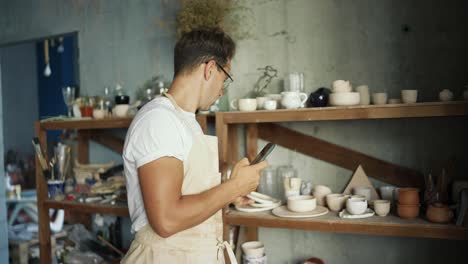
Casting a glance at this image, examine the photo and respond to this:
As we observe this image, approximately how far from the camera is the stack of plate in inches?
95.0

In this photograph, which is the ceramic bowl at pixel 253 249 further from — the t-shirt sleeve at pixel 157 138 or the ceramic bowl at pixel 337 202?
the t-shirt sleeve at pixel 157 138

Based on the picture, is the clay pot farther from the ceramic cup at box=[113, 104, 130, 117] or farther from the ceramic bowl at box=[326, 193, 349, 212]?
the ceramic cup at box=[113, 104, 130, 117]

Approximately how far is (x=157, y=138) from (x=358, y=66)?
1578 mm

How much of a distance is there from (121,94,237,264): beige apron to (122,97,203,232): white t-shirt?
0.22 feet

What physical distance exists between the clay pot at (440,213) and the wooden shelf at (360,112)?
0.43 metres

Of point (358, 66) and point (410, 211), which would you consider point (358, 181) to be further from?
point (358, 66)

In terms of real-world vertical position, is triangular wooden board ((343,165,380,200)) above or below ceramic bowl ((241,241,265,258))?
above

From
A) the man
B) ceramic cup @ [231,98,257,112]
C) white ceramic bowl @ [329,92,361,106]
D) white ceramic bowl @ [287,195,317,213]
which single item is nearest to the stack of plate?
white ceramic bowl @ [287,195,317,213]

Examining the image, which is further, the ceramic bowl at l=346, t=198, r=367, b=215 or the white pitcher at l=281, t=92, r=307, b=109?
the white pitcher at l=281, t=92, r=307, b=109

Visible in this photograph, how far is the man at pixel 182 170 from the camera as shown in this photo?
128 centimetres

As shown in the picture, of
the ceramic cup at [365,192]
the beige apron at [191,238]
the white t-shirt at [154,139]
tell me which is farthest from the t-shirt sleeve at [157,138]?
the ceramic cup at [365,192]

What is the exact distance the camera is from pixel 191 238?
60.6 inches

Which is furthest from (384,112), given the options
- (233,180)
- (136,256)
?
(136,256)

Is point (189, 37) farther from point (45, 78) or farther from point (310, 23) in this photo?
point (45, 78)
